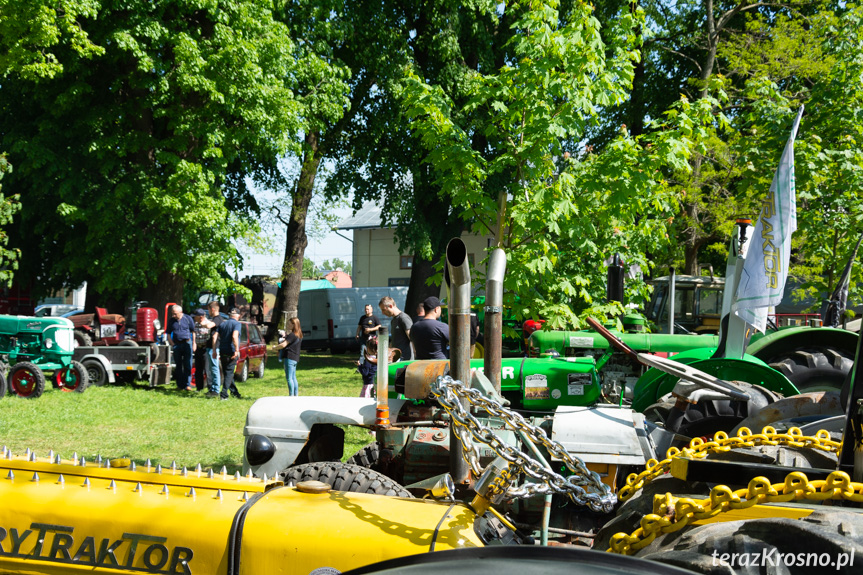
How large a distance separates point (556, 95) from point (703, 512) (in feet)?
26.8

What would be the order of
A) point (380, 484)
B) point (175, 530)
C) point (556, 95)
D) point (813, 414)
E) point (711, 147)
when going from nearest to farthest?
1. point (175, 530)
2. point (380, 484)
3. point (813, 414)
4. point (556, 95)
5. point (711, 147)

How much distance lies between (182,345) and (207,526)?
472 inches

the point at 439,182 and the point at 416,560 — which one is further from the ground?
the point at 439,182

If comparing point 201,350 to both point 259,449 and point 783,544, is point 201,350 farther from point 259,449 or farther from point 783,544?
point 783,544

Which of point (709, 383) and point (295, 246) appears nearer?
point (709, 383)

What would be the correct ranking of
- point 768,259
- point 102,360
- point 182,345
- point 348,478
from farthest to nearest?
point 182,345
point 102,360
point 768,259
point 348,478

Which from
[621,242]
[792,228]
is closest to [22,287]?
[621,242]

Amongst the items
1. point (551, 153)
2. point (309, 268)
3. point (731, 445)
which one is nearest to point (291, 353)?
point (551, 153)

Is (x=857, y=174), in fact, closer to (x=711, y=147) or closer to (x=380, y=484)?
(x=711, y=147)

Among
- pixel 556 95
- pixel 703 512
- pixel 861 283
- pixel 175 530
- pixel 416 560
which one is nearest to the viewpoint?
pixel 416 560

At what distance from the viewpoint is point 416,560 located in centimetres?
149

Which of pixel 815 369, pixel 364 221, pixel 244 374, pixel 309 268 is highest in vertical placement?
pixel 364 221

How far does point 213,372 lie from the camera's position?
13.0 meters

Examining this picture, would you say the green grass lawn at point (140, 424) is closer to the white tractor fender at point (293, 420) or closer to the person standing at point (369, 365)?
the person standing at point (369, 365)
